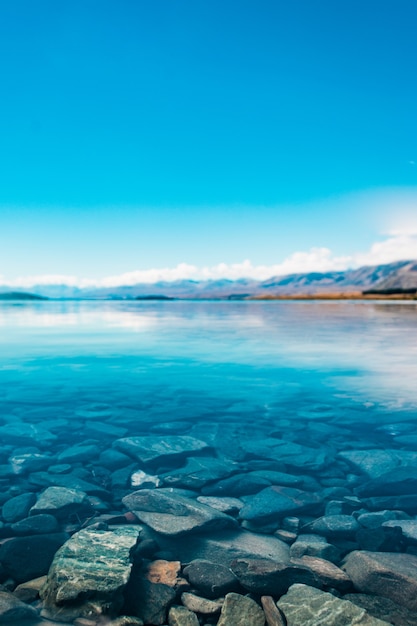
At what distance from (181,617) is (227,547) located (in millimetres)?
1490

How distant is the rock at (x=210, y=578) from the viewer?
17.9 feet

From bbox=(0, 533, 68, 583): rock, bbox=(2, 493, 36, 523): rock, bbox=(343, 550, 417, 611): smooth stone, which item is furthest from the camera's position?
bbox=(2, 493, 36, 523): rock

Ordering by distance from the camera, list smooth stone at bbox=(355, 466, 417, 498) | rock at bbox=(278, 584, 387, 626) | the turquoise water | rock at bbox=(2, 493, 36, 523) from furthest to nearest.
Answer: the turquoise water, smooth stone at bbox=(355, 466, 417, 498), rock at bbox=(2, 493, 36, 523), rock at bbox=(278, 584, 387, 626)

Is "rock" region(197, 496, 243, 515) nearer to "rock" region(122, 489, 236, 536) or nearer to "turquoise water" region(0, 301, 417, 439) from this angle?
"rock" region(122, 489, 236, 536)

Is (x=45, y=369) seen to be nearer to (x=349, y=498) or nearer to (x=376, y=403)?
(x=376, y=403)

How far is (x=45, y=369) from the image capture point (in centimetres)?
2253

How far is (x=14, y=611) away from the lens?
4.86m

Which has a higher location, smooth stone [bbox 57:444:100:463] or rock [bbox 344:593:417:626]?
smooth stone [bbox 57:444:100:463]

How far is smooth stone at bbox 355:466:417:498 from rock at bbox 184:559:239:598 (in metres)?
3.55

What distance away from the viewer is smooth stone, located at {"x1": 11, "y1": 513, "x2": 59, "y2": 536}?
264 inches

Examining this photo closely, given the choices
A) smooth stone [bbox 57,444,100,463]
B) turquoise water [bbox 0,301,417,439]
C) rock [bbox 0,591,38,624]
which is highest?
rock [bbox 0,591,38,624]

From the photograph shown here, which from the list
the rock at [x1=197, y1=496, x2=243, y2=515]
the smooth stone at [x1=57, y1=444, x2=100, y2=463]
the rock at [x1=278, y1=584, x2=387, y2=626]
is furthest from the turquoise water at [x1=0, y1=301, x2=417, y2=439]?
the rock at [x1=278, y1=584, x2=387, y2=626]

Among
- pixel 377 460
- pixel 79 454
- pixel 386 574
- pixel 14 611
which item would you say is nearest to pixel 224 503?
pixel 386 574

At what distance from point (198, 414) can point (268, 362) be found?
34.5 ft
